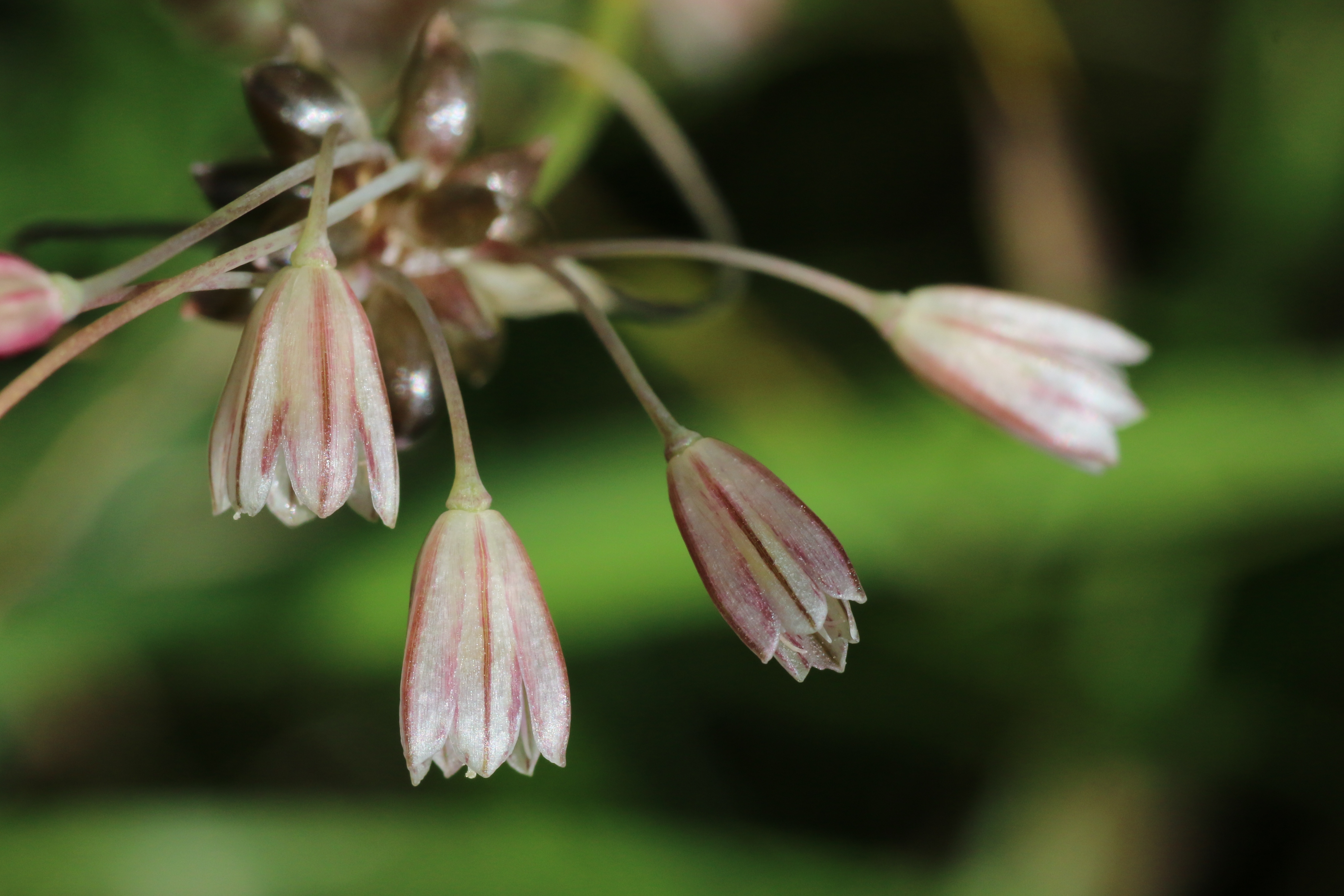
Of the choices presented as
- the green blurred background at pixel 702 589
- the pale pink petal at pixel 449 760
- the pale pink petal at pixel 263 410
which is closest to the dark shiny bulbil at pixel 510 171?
the pale pink petal at pixel 263 410

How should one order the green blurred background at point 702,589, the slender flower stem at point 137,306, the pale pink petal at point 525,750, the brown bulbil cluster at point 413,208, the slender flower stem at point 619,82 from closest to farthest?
the slender flower stem at point 137,306
the pale pink petal at point 525,750
the brown bulbil cluster at point 413,208
the slender flower stem at point 619,82
the green blurred background at point 702,589

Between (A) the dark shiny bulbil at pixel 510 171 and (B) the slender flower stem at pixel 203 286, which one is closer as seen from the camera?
(B) the slender flower stem at pixel 203 286

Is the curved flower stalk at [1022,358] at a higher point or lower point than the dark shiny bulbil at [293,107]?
lower

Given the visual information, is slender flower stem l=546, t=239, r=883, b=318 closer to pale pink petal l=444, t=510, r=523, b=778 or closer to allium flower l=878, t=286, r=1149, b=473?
allium flower l=878, t=286, r=1149, b=473

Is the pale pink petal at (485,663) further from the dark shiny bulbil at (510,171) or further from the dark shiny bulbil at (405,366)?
the dark shiny bulbil at (510,171)

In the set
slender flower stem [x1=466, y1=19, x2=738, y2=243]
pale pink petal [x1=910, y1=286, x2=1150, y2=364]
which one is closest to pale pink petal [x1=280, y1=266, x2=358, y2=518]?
pale pink petal [x1=910, y1=286, x2=1150, y2=364]

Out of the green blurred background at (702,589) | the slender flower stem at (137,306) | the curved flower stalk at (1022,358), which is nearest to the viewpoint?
the slender flower stem at (137,306)

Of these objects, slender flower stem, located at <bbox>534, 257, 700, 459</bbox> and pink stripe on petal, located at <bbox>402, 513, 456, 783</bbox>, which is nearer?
pink stripe on petal, located at <bbox>402, 513, 456, 783</bbox>

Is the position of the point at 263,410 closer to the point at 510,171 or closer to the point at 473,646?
the point at 473,646

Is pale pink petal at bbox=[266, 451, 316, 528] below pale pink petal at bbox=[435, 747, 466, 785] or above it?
above

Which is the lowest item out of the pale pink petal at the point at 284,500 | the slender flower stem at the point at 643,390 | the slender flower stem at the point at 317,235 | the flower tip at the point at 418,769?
the flower tip at the point at 418,769
